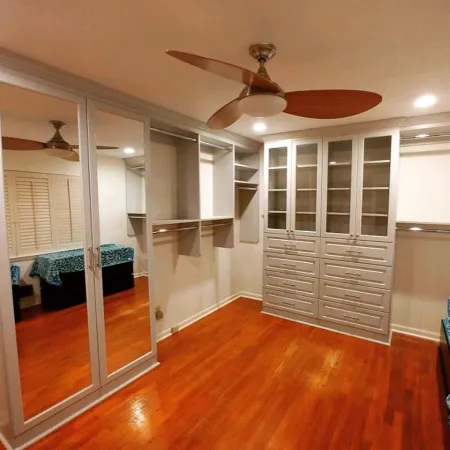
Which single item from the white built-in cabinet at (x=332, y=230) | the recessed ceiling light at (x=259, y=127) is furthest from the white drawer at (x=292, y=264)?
the recessed ceiling light at (x=259, y=127)

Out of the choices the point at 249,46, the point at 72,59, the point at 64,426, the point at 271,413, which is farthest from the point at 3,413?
the point at 249,46

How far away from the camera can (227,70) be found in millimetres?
1239

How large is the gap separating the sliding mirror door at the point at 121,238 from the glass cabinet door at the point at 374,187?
2.25 meters

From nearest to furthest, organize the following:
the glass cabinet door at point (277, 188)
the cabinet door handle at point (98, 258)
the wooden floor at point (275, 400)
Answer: the wooden floor at point (275, 400) → the cabinet door handle at point (98, 258) → the glass cabinet door at point (277, 188)

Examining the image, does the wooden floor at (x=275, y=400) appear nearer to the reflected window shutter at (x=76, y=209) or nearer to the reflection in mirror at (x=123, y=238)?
the reflection in mirror at (x=123, y=238)

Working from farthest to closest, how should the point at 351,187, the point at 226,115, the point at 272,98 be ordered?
the point at 351,187 → the point at 226,115 → the point at 272,98

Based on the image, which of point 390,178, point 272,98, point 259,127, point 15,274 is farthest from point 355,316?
point 15,274

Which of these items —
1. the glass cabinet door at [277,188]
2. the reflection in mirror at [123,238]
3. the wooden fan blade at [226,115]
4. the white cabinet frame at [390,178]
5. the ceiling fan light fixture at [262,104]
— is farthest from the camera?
the glass cabinet door at [277,188]

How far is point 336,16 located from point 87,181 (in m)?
1.79

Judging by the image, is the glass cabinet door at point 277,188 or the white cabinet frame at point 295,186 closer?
the white cabinet frame at point 295,186

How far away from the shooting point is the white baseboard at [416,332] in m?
3.19

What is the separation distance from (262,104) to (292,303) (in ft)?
9.15

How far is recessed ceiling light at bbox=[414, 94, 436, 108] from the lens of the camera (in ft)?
7.64

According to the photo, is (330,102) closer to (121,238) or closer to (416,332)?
(121,238)
